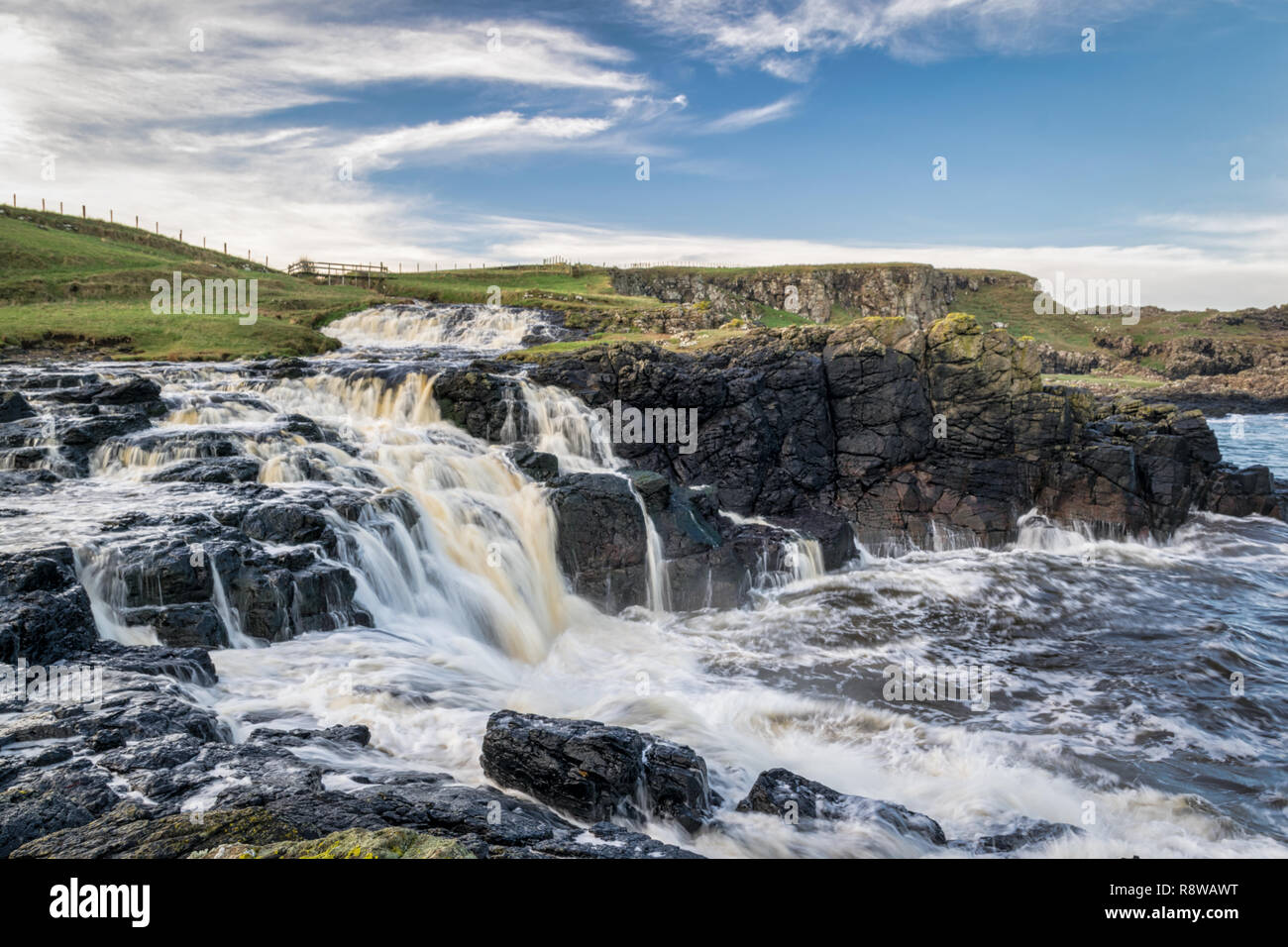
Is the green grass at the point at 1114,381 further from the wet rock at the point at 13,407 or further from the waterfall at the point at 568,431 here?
the wet rock at the point at 13,407

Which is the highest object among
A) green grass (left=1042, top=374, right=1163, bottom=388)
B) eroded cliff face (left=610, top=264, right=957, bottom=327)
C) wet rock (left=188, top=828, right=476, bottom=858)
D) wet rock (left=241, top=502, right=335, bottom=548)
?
eroded cliff face (left=610, top=264, right=957, bottom=327)

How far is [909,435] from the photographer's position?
2928cm

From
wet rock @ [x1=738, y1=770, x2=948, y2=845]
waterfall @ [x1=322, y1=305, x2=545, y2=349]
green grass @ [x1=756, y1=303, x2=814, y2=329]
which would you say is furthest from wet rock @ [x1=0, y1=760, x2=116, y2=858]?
green grass @ [x1=756, y1=303, x2=814, y2=329]

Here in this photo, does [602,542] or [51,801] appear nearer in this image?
[51,801]

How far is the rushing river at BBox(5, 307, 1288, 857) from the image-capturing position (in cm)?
1155

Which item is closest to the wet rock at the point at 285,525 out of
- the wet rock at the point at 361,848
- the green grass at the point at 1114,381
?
the wet rock at the point at 361,848

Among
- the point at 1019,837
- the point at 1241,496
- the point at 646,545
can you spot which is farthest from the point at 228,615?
the point at 1241,496

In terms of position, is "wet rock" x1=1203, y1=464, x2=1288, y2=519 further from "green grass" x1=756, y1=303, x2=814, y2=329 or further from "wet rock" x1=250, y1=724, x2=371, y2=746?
"green grass" x1=756, y1=303, x2=814, y2=329

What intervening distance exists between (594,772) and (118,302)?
49186mm

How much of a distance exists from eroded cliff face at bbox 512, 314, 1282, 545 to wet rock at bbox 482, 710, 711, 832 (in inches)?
730

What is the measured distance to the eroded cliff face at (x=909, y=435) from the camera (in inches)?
1128

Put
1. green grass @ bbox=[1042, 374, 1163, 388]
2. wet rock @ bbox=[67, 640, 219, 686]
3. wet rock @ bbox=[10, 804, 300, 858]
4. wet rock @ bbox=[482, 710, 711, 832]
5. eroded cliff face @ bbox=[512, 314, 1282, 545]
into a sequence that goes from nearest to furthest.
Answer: wet rock @ bbox=[10, 804, 300, 858], wet rock @ bbox=[482, 710, 711, 832], wet rock @ bbox=[67, 640, 219, 686], eroded cliff face @ bbox=[512, 314, 1282, 545], green grass @ bbox=[1042, 374, 1163, 388]

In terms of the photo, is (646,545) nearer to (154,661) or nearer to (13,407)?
(154,661)
